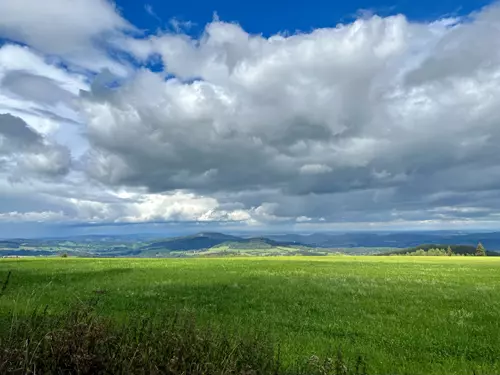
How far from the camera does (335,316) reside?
20.6 meters

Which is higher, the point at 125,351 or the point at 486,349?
the point at 125,351

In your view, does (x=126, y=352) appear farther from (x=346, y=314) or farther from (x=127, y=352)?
(x=346, y=314)

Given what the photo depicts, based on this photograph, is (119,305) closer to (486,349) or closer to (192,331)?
(192,331)

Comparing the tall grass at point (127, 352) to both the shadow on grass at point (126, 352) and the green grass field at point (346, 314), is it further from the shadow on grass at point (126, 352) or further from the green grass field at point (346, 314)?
the green grass field at point (346, 314)

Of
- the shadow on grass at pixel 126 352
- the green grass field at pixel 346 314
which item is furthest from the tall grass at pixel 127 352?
the green grass field at pixel 346 314

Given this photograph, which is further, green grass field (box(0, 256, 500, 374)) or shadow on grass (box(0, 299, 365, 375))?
green grass field (box(0, 256, 500, 374))

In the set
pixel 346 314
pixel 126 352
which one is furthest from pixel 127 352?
pixel 346 314

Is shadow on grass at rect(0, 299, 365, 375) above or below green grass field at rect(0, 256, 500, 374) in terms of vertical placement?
above

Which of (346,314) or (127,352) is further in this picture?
(346,314)

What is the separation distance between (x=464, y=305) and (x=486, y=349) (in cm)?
→ 1144

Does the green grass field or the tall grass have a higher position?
the tall grass

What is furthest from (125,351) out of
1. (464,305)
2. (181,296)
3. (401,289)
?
(401,289)

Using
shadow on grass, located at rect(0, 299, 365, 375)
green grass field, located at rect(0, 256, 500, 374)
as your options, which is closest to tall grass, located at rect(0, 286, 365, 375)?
shadow on grass, located at rect(0, 299, 365, 375)

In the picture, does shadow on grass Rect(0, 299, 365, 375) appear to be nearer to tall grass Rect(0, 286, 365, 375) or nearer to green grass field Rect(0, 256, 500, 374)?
tall grass Rect(0, 286, 365, 375)
